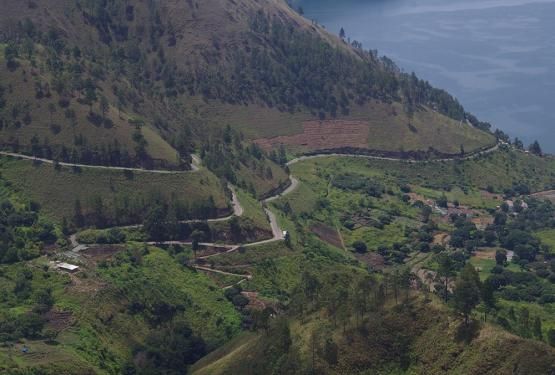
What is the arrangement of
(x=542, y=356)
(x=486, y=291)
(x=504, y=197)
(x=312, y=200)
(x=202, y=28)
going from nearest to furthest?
(x=542, y=356) < (x=486, y=291) < (x=312, y=200) < (x=504, y=197) < (x=202, y=28)

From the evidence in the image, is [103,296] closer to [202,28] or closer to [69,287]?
[69,287]

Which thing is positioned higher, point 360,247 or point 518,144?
point 518,144

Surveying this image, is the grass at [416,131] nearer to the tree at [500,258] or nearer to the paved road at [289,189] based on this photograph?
the paved road at [289,189]

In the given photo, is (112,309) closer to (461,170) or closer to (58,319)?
(58,319)

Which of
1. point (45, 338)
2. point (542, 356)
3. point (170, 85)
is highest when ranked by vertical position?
point (170, 85)

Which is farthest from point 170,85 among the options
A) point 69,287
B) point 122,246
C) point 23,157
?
point 69,287

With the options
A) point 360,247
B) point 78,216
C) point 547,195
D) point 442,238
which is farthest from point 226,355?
point 547,195
